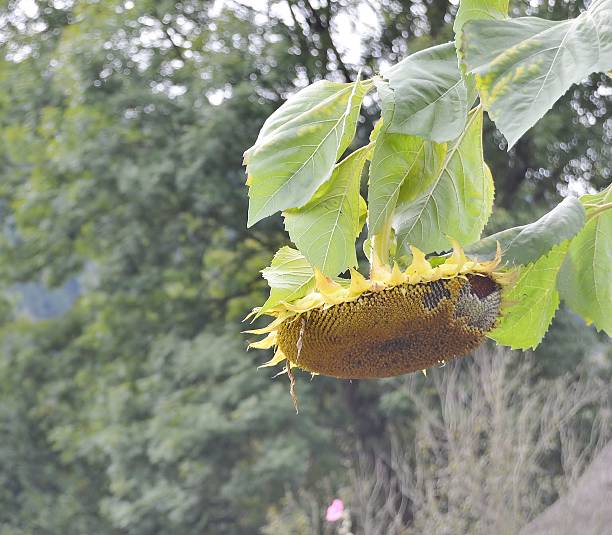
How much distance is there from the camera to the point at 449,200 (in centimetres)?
61

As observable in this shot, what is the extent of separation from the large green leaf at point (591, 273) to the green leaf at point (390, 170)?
166 mm

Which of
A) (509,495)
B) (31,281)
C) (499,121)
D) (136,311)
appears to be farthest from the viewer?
(31,281)

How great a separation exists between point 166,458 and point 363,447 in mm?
1928

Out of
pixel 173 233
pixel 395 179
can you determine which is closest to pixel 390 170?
pixel 395 179

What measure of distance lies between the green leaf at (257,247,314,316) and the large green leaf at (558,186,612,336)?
0.20 meters

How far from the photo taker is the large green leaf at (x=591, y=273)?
28.1 inches

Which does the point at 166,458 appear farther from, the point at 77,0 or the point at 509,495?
the point at 77,0

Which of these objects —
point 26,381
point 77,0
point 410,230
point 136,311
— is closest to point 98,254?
point 136,311

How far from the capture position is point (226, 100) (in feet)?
22.1

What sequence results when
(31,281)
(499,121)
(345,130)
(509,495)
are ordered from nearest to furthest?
1. (499,121)
2. (345,130)
3. (509,495)
4. (31,281)

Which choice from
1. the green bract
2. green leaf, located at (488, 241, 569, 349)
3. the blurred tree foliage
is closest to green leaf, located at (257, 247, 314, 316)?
the green bract

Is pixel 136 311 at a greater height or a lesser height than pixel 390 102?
lesser

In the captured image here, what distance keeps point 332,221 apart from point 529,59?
6.2 inches

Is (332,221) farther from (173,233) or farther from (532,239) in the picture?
(173,233)
